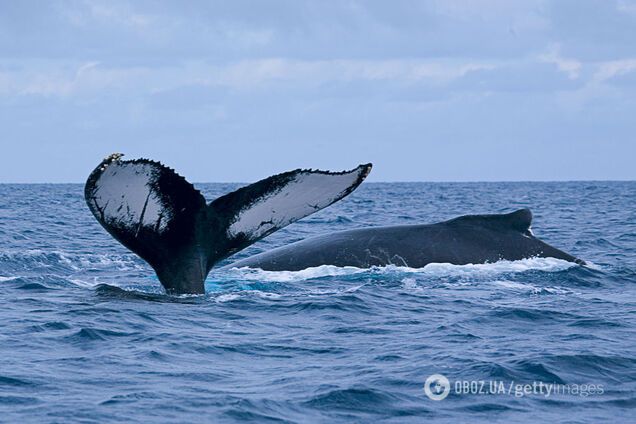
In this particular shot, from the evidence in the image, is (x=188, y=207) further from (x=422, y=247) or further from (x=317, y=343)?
(x=422, y=247)

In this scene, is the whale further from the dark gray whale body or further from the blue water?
the dark gray whale body

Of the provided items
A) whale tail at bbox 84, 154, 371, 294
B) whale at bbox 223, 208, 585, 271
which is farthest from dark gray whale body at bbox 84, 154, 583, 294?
whale at bbox 223, 208, 585, 271

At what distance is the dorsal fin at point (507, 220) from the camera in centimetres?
1385

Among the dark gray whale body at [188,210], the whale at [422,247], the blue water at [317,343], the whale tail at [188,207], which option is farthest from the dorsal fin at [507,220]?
the whale tail at [188,207]

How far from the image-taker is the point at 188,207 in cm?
869

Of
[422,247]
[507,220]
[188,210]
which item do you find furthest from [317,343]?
[507,220]

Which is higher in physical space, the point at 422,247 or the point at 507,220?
the point at 507,220

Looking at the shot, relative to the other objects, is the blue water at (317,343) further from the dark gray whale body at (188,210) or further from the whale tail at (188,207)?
the whale tail at (188,207)

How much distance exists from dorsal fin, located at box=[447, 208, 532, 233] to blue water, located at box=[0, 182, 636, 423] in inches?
24.6

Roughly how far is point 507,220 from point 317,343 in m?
5.78

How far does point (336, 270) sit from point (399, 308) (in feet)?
7.97

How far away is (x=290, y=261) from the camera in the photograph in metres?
13.4

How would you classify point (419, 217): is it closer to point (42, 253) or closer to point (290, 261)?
point (42, 253)

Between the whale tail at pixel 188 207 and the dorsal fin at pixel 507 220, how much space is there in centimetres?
548
